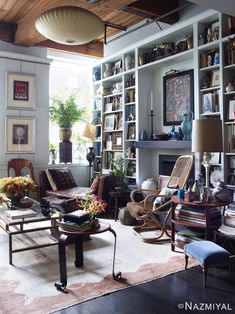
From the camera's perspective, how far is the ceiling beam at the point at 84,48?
646cm

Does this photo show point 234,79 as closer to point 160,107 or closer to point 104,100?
point 160,107

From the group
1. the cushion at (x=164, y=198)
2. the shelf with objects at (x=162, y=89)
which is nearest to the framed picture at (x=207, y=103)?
the shelf with objects at (x=162, y=89)

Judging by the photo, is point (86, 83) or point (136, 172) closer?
point (136, 172)

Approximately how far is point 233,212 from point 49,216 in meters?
2.01

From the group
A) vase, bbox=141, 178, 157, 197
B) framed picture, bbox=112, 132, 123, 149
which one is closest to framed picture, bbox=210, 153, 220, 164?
vase, bbox=141, 178, 157, 197

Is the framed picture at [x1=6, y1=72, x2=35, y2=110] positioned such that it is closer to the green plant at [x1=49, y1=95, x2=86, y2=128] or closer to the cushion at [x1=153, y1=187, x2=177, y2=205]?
the green plant at [x1=49, y1=95, x2=86, y2=128]

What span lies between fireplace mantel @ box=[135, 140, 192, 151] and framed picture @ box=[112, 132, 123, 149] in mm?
649

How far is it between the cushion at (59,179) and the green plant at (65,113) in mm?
1082

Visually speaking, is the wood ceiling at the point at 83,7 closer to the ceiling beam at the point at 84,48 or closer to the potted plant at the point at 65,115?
the ceiling beam at the point at 84,48

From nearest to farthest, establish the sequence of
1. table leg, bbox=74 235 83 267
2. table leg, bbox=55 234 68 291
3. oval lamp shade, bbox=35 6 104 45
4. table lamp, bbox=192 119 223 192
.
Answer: table leg, bbox=55 234 68 291 < oval lamp shade, bbox=35 6 104 45 < table leg, bbox=74 235 83 267 < table lamp, bbox=192 119 223 192

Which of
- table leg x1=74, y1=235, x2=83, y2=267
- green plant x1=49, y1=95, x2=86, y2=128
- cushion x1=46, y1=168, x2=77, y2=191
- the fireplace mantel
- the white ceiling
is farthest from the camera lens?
green plant x1=49, y1=95, x2=86, y2=128

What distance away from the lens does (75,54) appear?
685 cm

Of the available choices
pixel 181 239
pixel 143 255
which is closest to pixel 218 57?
pixel 181 239

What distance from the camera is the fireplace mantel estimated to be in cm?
479
